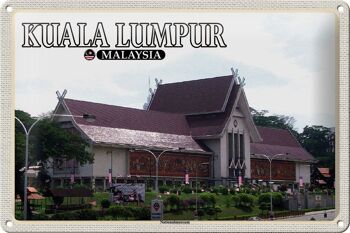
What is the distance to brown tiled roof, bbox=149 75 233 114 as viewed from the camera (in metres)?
12.3

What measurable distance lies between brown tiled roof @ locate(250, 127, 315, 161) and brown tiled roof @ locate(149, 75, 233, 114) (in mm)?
1170

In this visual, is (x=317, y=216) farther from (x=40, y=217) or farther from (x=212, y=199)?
(x=40, y=217)

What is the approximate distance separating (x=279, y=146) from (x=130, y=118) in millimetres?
3086

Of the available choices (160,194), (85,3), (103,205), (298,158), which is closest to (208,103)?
(298,158)

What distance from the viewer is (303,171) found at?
44.0 feet

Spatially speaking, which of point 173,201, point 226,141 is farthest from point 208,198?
point 226,141

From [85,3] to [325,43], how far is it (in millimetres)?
3495

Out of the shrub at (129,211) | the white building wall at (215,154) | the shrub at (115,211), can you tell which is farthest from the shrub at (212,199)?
the white building wall at (215,154)

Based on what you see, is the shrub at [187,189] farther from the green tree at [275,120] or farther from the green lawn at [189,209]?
the green tree at [275,120]

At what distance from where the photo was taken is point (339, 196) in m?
10.0

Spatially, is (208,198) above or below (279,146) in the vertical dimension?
below

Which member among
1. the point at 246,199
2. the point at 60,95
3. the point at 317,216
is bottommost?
the point at 317,216

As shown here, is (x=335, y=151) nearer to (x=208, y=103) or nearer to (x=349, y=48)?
(x=349, y=48)

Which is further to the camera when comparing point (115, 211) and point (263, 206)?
point (263, 206)
